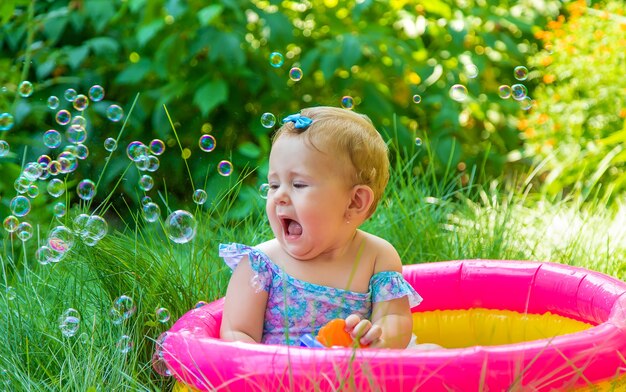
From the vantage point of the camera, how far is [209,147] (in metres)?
2.84

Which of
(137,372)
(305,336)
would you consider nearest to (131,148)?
(137,372)

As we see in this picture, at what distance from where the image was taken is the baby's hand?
6.78 ft

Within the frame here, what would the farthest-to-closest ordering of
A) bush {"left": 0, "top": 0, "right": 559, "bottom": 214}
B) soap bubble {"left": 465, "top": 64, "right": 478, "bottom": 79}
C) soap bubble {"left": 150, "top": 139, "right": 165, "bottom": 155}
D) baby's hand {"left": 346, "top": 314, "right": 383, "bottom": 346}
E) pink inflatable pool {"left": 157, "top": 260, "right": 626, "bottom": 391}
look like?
soap bubble {"left": 465, "top": 64, "right": 478, "bottom": 79} < bush {"left": 0, "top": 0, "right": 559, "bottom": 214} < soap bubble {"left": 150, "top": 139, "right": 165, "bottom": 155} < baby's hand {"left": 346, "top": 314, "right": 383, "bottom": 346} < pink inflatable pool {"left": 157, "top": 260, "right": 626, "bottom": 391}

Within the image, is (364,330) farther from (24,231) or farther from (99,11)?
(99,11)

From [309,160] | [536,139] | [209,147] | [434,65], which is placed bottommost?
[536,139]

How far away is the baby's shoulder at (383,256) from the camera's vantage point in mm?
2385

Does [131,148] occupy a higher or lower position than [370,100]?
higher

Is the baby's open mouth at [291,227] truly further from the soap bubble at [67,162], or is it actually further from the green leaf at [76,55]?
the green leaf at [76,55]

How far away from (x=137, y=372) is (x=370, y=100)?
2.34 meters

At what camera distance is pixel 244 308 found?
2.29m

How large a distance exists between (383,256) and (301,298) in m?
0.25

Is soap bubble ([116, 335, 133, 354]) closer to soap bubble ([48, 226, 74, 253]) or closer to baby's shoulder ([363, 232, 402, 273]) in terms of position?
soap bubble ([48, 226, 74, 253])

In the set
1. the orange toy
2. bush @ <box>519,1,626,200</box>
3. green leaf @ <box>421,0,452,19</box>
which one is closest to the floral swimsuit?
the orange toy

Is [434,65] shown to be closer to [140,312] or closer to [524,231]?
[524,231]
